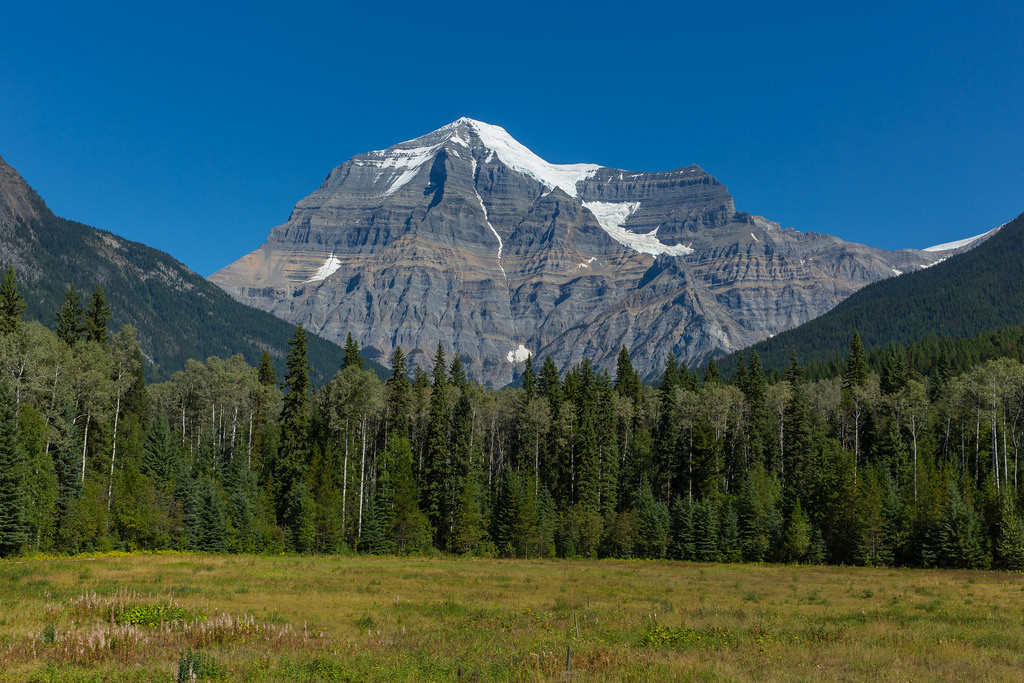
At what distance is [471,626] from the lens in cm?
2864

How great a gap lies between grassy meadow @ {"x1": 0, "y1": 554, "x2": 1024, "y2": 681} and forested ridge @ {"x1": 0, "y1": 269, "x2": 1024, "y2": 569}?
50.2 feet

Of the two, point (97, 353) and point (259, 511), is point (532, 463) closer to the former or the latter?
point (259, 511)

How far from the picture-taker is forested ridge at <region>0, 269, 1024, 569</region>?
60438 millimetres

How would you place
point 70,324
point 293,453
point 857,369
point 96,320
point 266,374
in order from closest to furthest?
point 70,324 < point 96,320 < point 293,453 < point 266,374 < point 857,369

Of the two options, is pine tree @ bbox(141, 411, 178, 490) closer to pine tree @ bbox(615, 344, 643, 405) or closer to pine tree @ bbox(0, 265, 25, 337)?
pine tree @ bbox(0, 265, 25, 337)

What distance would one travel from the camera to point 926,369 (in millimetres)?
141375

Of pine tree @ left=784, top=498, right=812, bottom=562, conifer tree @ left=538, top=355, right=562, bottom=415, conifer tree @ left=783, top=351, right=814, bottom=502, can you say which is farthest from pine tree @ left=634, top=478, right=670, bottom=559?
conifer tree @ left=538, top=355, right=562, bottom=415

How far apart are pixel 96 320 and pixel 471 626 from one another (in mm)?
60882

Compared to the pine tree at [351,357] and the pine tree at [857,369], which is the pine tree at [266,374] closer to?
the pine tree at [351,357]

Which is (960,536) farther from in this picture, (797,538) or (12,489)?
(12,489)

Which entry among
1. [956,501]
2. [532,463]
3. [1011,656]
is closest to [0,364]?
[532,463]

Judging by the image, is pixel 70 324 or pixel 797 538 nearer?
pixel 70 324

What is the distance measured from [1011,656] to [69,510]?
2255 inches

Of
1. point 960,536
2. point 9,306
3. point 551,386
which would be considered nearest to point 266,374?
point 9,306
